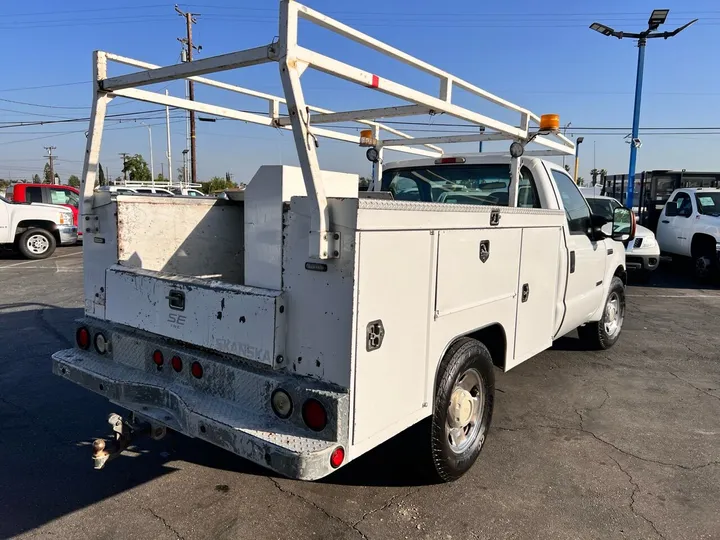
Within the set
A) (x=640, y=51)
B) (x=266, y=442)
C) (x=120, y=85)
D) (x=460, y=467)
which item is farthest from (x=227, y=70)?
(x=640, y=51)

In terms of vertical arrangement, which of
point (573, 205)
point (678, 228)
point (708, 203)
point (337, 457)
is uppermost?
point (708, 203)

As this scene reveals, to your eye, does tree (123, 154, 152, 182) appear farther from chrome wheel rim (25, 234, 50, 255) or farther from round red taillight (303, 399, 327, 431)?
round red taillight (303, 399, 327, 431)

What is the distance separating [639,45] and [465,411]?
18.3 metres

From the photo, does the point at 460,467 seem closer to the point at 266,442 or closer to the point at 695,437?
the point at 266,442

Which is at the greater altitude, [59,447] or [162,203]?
[162,203]

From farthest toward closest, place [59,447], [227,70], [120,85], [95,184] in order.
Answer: [59,447] → [95,184] → [120,85] → [227,70]

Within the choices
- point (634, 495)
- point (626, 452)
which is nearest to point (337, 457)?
point (634, 495)

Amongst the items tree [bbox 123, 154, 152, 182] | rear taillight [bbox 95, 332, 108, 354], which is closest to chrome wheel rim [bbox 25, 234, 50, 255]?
rear taillight [bbox 95, 332, 108, 354]

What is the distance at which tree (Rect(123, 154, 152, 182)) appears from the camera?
5262 centimetres

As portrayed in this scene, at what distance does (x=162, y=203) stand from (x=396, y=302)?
5.94 feet

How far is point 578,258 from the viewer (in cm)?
481

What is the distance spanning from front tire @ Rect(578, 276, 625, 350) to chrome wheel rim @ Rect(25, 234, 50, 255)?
13800 mm

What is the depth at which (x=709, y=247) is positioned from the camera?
12000 mm

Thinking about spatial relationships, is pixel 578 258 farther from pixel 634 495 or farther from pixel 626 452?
pixel 634 495
